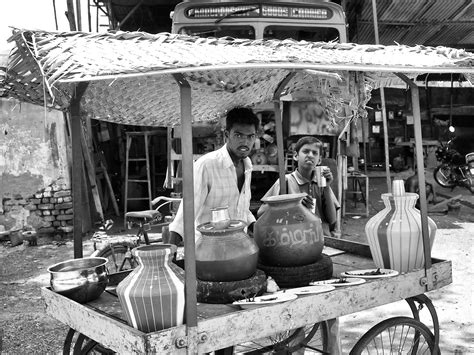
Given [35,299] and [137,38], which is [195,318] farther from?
[35,299]

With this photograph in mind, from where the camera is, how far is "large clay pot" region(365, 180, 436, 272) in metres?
2.60

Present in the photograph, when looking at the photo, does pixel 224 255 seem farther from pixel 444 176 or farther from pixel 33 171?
pixel 444 176

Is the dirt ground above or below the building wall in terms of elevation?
A: below

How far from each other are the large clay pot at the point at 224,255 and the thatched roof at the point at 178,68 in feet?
2.37

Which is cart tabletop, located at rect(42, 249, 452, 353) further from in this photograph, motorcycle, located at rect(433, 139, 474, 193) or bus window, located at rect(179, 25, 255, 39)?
motorcycle, located at rect(433, 139, 474, 193)

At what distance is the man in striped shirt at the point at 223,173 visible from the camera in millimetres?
3033

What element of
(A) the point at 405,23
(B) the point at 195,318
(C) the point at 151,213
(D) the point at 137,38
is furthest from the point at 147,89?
(A) the point at 405,23

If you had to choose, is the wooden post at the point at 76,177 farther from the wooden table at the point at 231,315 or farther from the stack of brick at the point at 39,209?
the stack of brick at the point at 39,209

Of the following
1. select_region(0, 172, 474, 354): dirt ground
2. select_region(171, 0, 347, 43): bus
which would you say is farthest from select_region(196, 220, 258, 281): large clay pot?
select_region(171, 0, 347, 43): bus

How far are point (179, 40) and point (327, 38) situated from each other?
14.9 ft

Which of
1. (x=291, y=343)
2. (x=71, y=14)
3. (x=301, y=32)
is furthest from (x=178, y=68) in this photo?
(x=71, y=14)

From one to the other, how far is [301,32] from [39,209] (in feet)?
16.1

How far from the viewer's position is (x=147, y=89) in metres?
2.79

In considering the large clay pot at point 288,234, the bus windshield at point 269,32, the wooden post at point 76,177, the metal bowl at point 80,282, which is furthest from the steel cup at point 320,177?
the bus windshield at point 269,32
